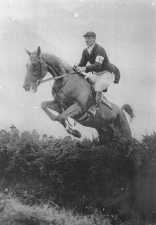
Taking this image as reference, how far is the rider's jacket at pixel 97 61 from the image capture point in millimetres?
3539

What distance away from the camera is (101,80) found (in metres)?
3.57

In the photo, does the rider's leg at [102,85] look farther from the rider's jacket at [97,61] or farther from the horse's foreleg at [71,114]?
the horse's foreleg at [71,114]

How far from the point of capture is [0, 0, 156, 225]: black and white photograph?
138 inches

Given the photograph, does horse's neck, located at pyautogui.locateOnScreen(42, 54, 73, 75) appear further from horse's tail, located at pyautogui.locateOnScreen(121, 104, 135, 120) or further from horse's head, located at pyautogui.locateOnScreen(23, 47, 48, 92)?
horse's tail, located at pyautogui.locateOnScreen(121, 104, 135, 120)

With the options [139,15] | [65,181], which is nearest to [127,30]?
[139,15]

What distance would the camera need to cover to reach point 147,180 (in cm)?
348

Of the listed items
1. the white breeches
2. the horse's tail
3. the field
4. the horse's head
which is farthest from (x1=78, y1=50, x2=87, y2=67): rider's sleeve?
the field

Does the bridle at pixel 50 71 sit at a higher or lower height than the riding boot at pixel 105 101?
higher

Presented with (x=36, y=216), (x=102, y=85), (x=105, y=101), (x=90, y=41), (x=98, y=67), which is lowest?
(x=36, y=216)

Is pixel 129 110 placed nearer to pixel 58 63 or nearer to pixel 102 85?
pixel 102 85

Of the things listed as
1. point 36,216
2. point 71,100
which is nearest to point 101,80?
point 71,100

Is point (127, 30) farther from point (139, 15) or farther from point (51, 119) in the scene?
point (51, 119)

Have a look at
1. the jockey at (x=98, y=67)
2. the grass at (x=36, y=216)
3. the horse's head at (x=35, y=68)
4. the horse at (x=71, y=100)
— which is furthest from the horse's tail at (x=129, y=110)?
the grass at (x=36, y=216)

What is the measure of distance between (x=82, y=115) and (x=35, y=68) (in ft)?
1.53
